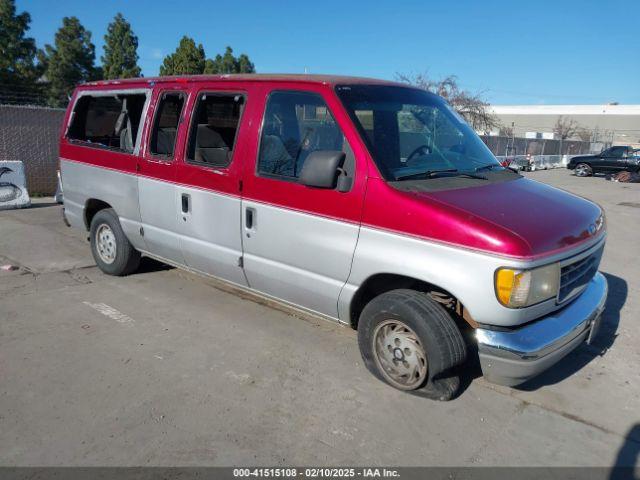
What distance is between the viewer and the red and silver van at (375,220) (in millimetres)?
2938

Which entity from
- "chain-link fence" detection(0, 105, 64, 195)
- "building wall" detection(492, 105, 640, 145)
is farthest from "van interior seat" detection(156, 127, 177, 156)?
"building wall" detection(492, 105, 640, 145)

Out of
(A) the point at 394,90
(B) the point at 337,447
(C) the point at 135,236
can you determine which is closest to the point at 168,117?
(C) the point at 135,236

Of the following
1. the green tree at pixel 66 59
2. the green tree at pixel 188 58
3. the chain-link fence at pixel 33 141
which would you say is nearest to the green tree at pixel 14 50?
the green tree at pixel 66 59

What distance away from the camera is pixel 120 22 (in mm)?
37406

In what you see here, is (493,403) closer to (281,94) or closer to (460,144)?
(460,144)

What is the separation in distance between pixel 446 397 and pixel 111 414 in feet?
7.20

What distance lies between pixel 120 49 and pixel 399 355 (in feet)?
132

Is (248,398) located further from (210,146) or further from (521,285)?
(210,146)

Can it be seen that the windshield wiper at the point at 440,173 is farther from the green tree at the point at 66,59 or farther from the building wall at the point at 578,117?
the building wall at the point at 578,117

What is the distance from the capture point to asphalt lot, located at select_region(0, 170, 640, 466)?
2.84m

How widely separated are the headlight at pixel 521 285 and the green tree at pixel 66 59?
37.4 metres

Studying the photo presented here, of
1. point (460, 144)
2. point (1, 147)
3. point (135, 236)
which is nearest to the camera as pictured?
point (460, 144)

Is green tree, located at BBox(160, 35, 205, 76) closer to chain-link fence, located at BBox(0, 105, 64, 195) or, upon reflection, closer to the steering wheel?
chain-link fence, located at BBox(0, 105, 64, 195)

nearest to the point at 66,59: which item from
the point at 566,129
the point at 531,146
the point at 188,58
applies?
the point at 188,58
